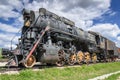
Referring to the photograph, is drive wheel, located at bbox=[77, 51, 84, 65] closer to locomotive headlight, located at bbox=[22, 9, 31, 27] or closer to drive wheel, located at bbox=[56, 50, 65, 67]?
drive wheel, located at bbox=[56, 50, 65, 67]

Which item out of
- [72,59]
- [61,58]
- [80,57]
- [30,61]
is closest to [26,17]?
[30,61]

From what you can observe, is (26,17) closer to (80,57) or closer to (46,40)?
(46,40)

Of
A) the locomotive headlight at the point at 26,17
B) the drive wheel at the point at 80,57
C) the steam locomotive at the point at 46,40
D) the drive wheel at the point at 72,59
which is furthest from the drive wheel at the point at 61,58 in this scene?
the locomotive headlight at the point at 26,17

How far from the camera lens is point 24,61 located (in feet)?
44.0

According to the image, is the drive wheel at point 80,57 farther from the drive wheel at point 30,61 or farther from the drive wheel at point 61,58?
the drive wheel at point 30,61

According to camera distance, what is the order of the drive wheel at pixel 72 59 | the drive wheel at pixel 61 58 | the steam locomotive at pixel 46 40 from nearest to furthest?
the steam locomotive at pixel 46 40
the drive wheel at pixel 61 58
the drive wheel at pixel 72 59

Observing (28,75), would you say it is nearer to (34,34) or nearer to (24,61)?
(24,61)

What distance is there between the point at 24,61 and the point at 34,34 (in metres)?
2.77

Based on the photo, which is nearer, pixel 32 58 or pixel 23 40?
pixel 32 58

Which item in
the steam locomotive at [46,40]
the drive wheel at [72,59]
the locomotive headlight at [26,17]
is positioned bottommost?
the drive wheel at [72,59]

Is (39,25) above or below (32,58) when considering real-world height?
above

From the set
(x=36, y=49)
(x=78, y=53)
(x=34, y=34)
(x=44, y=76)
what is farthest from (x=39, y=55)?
(x=78, y=53)

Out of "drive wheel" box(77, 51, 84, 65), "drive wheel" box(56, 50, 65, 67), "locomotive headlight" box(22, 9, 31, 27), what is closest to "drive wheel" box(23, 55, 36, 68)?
"locomotive headlight" box(22, 9, 31, 27)

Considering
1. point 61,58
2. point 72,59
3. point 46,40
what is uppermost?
point 46,40
